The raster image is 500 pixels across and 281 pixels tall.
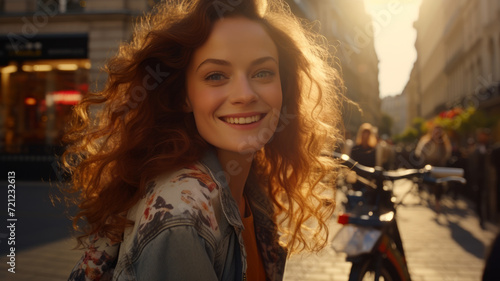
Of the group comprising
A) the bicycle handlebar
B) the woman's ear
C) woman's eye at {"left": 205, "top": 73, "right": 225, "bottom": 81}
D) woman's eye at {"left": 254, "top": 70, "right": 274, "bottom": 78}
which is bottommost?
the bicycle handlebar

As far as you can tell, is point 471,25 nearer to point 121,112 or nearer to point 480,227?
point 480,227

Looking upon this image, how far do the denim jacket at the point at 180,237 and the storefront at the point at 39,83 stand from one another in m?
15.9

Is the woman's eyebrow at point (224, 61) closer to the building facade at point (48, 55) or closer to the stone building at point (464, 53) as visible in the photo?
the building facade at point (48, 55)

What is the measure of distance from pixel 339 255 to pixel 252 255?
15.3 feet

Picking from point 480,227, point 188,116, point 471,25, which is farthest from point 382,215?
point 471,25

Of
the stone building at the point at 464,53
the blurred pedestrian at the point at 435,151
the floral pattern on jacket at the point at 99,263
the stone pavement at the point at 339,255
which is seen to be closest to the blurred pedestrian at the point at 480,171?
the stone pavement at the point at 339,255

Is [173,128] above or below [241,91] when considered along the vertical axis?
below

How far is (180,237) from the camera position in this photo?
111 centimetres

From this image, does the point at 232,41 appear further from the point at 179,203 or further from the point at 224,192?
the point at 179,203

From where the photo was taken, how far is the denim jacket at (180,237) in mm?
1104

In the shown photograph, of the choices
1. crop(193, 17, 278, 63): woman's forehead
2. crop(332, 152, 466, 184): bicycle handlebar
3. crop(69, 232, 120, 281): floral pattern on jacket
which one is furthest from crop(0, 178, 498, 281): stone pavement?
crop(69, 232, 120, 281): floral pattern on jacket

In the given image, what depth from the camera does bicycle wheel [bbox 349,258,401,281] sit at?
2.64m

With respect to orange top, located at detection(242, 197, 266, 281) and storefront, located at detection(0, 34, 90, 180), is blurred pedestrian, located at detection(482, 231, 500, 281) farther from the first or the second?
storefront, located at detection(0, 34, 90, 180)

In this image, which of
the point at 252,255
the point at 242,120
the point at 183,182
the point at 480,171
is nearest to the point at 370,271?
the point at 252,255
